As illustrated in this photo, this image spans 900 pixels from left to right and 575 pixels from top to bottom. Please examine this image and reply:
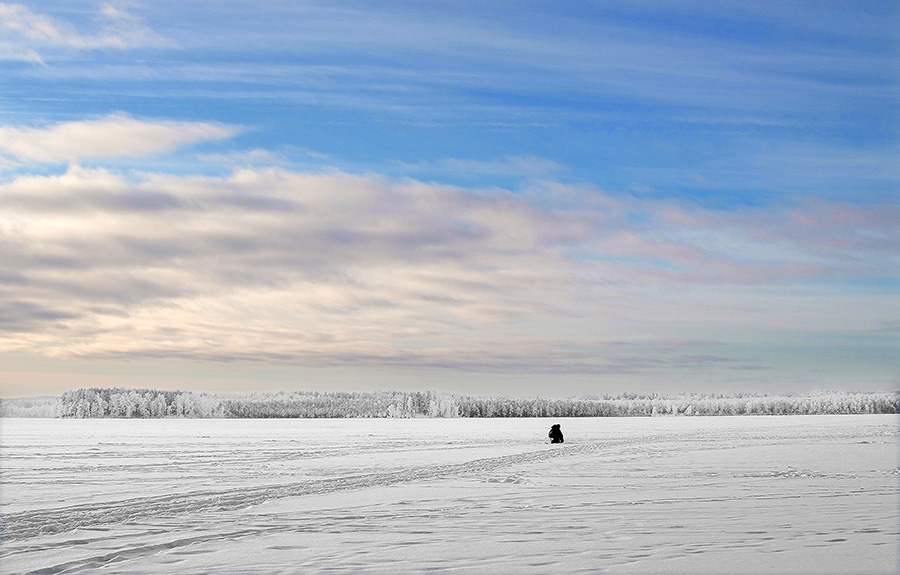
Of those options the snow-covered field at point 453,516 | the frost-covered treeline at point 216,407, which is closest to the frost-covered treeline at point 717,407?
the frost-covered treeline at point 216,407

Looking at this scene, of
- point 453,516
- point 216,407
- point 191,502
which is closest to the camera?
point 453,516

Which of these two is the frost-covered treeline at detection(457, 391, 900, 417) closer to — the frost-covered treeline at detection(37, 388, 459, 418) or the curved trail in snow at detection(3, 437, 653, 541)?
the frost-covered treeline at detection(37, 388, 459, 418)

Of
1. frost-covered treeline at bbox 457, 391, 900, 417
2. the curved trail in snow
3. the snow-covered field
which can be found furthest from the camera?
frost-covered treeline at bbox 457, 391, 900, 417

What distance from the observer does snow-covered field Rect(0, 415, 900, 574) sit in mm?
8914

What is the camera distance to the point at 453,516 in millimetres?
12297

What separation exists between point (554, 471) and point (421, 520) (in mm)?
8601

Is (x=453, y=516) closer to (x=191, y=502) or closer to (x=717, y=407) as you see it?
(x=191, y=502)

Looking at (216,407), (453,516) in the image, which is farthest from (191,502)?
(216,407)

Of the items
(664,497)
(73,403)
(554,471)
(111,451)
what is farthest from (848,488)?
(73,403)

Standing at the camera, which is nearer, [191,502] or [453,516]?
[453,516]

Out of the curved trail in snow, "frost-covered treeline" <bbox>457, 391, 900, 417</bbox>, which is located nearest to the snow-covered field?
the curved trail in snow

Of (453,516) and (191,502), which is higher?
(191,502)

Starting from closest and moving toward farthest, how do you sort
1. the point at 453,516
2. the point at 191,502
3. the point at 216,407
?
1. the point at 453,516
2. the point at 191,502
3. the point at 216,407

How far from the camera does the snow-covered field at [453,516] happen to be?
8.91 metres
